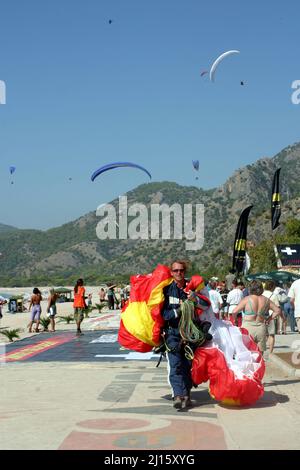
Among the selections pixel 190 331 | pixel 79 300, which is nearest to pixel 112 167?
pixel 79 300

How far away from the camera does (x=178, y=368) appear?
945 cm

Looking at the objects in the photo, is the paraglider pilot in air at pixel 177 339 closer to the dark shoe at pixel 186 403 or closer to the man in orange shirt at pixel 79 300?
the dark shoe at pixel 186 403

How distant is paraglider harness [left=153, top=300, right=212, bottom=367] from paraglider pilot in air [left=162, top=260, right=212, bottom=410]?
14 mm

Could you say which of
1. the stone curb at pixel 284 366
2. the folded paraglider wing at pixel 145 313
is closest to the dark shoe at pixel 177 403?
the folded paraglider wing at pixel 145 313

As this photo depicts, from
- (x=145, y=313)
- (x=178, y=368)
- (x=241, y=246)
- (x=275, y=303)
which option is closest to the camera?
(x=178, y=368)

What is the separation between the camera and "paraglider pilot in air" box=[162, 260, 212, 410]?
937 cm

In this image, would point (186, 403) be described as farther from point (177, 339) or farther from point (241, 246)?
point (241, 246)

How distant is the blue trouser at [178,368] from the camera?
9.37m

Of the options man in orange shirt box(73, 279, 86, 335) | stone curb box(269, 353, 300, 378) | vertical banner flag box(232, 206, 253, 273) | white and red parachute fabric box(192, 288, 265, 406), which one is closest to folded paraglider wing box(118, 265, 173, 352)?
white and red parachute fabric box(192, 288, 265, 406)

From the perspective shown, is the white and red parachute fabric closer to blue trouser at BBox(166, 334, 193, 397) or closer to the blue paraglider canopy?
blue trouser at BBox(166, 334, 193, 397)

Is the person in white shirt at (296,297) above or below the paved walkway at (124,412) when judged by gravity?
above

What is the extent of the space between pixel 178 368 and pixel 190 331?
49 cm

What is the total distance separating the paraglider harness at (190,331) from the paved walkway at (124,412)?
73 centimetres
